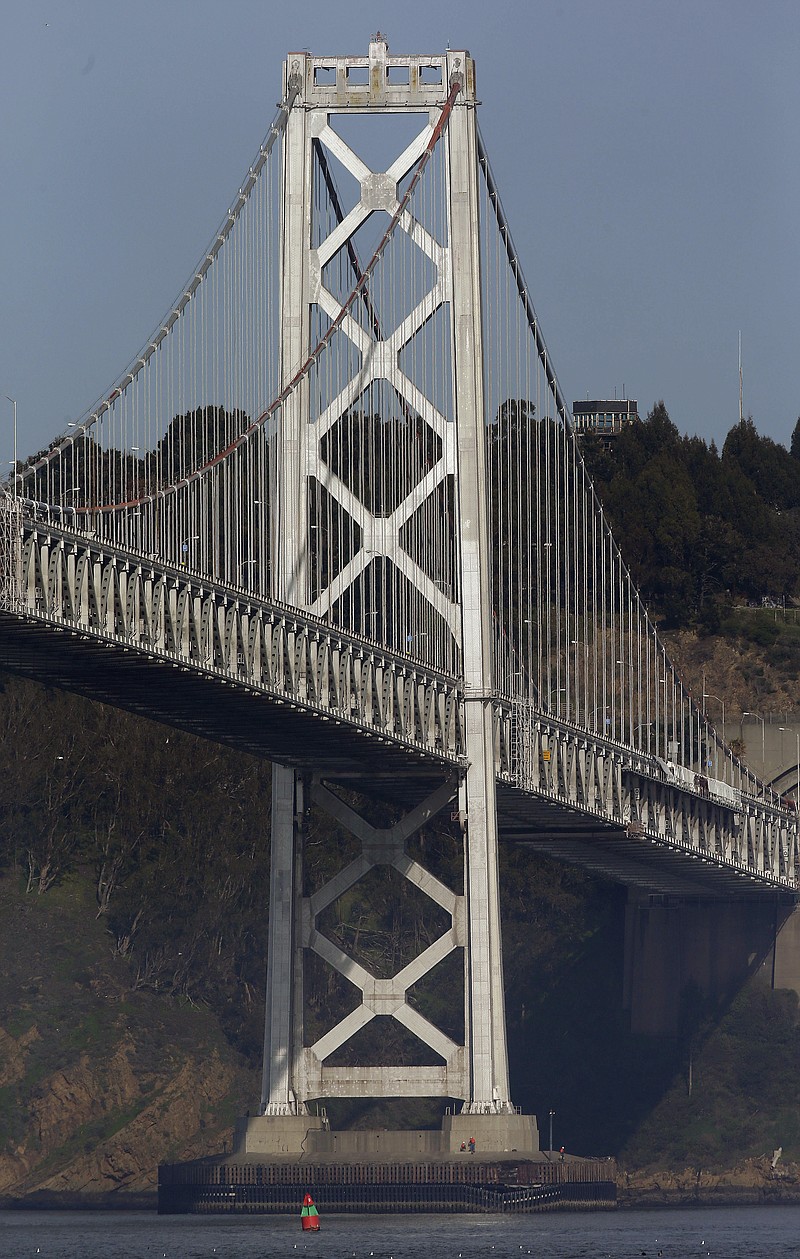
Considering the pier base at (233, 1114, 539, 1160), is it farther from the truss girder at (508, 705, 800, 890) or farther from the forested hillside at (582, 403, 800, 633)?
the forested hillside at (582, 403, 800, 633)

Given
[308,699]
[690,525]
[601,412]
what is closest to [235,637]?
[308,699]

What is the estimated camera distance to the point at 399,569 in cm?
6375

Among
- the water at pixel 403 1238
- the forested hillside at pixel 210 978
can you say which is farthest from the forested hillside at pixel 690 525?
the water at pixel 403 1238

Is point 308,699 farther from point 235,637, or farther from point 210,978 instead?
point 210,978

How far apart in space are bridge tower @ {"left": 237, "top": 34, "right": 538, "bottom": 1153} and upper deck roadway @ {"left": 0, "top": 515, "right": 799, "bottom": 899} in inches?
56.5

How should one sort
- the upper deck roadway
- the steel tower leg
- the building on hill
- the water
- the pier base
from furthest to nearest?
1. the building on hill
2. the steel tower leg
3. the pier base
4. the water
5. the upper deck roadway

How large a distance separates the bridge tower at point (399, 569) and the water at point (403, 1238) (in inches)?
107

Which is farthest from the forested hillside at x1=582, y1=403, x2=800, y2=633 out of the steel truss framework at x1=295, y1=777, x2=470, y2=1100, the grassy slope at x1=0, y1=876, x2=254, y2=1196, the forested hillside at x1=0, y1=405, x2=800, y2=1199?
the steel truss framework at x1=295, y1=777, x2=470, y2=1100

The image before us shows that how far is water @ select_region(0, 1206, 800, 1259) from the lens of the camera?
174ft

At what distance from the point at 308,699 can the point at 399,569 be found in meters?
7.11

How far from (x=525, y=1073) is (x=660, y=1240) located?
1291 inches

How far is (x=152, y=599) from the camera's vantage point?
5184cm

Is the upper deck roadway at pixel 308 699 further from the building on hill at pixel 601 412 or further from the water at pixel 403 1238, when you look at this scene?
the building on hill at pixel 601 412

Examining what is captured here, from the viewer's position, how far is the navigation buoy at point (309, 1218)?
59.2 meters
